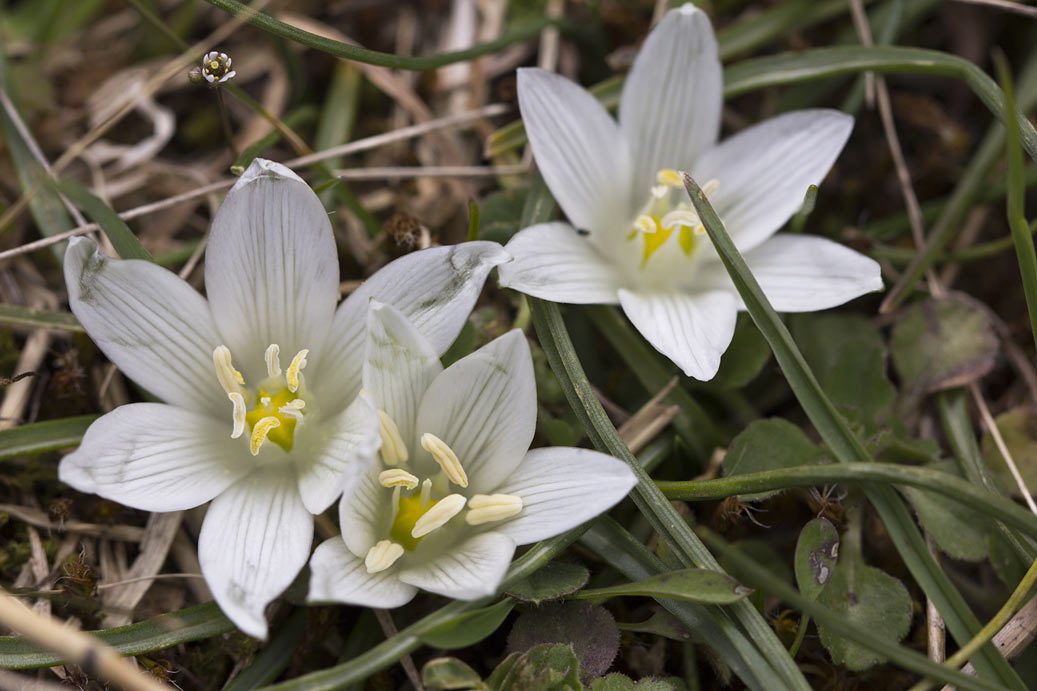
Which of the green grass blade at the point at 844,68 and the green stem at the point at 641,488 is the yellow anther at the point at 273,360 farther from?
the green grass blade at the point at 844,68

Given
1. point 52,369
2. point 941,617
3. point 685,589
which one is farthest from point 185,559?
point 941,617

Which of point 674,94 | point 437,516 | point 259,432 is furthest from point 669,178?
point 259,432

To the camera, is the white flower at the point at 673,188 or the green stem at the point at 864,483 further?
the white flower at the point at 673,188

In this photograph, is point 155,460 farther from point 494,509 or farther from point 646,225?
point 646,225

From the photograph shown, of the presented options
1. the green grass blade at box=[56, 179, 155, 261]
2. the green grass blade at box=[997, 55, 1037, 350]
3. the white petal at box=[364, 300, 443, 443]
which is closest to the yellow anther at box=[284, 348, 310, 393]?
the white petal at box=[364, 300, 443, 443]

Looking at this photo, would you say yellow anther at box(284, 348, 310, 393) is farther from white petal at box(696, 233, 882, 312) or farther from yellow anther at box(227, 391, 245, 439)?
white petal at box(696, 233, 882, 312)

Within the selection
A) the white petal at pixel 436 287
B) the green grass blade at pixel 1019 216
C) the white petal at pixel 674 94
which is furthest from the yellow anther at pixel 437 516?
the green grass blade at pixel 1019 216

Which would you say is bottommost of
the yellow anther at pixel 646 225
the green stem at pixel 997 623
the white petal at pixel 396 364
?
the green stem at pixel 997 623

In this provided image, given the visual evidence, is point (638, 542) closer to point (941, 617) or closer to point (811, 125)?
point (941, 617)
